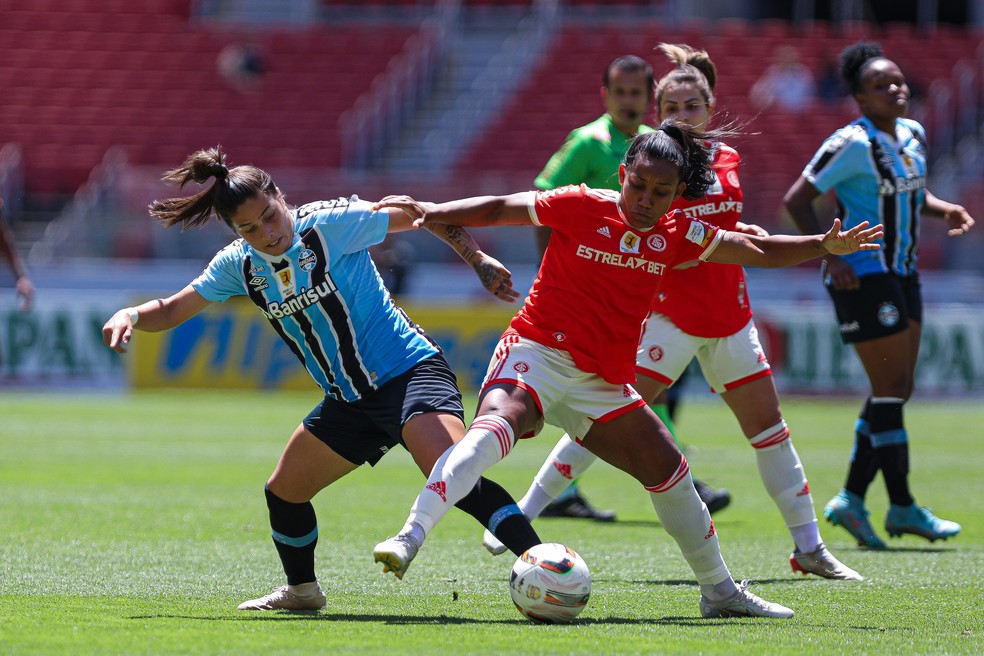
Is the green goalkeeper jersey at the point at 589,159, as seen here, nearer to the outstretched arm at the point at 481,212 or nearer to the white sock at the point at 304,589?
the outstretched arm at the point at 481,212

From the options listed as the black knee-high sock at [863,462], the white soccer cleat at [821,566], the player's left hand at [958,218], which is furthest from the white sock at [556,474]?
the player's left hand at [958,218]

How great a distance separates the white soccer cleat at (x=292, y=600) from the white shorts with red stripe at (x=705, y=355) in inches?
80.6

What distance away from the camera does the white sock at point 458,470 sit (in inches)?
193

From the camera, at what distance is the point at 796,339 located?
1869 centimetres

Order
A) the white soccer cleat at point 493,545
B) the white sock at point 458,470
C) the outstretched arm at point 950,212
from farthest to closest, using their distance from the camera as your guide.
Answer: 1. the outstretched arm at point 950,212
2. the white soccer cleat at point 493,545
3. the white sock at point 458,470

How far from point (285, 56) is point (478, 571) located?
76.4ft

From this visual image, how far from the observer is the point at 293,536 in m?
5.54

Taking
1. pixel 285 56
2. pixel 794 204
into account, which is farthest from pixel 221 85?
pixel 794 204

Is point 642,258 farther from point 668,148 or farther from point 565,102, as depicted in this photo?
point 565,102

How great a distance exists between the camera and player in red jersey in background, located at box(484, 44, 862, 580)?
6680 millimetres

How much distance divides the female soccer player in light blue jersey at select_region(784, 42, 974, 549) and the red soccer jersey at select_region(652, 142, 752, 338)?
2.99 feet

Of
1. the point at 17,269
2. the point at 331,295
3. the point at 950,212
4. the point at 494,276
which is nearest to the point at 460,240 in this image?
the point at 494,276

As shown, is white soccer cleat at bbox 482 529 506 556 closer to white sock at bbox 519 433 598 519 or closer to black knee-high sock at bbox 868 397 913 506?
white sock at bbox 519 433 598 519

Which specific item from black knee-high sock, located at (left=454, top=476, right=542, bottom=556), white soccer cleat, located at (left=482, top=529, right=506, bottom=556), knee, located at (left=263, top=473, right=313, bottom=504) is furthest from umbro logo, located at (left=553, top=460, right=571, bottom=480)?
knee, located at (left=263, top=473, right=313, bottom=504)
